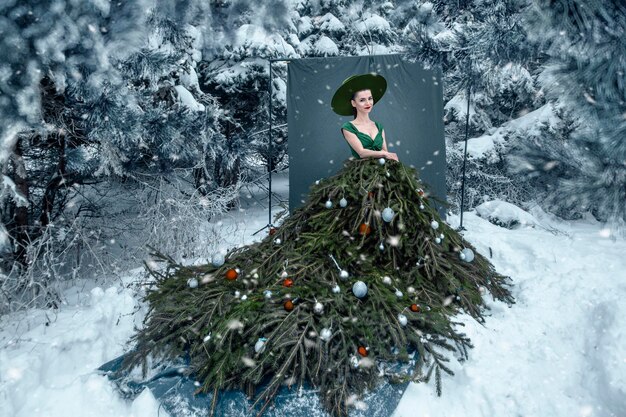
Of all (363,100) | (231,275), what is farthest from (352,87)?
(231,275)

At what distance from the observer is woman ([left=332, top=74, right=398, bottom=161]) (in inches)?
170

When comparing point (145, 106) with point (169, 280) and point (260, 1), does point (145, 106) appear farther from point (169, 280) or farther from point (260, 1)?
point (260, 1)

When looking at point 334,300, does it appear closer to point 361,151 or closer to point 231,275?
point 231,275

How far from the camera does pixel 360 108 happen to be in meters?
4.45

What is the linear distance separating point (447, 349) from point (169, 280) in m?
2.28

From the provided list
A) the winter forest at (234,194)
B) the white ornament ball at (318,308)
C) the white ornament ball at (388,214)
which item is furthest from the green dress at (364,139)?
the white ornament ball at (318,308)

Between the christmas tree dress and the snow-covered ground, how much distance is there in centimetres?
19

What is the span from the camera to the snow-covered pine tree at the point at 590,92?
195 cm

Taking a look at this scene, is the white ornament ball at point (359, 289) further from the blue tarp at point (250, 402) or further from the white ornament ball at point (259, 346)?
the white ornament ball at point (259, 346)

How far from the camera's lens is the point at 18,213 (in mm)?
4453

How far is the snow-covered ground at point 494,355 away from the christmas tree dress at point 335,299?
19 cm

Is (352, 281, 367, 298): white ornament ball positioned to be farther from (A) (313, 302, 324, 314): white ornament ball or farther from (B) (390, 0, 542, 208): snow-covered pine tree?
(B) (390, 0, 542, 208): snow-covered pine tree

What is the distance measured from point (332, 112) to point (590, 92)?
454 cm

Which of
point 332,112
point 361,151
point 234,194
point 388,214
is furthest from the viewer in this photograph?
point 234,194
